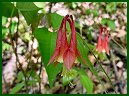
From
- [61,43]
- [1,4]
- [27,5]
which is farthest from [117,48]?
[61,43]

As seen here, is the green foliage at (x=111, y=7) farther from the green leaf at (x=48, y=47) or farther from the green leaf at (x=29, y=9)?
the green leaf at (x=48, y=47)

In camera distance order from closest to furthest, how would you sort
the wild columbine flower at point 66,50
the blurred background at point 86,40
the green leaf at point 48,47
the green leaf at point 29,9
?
the wild columbine flower at point 66,50
the green leaf at point 48,47
the green leaf at point 29,9
the blurred background at point 86,40

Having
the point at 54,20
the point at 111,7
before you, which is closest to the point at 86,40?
the point at 111,7

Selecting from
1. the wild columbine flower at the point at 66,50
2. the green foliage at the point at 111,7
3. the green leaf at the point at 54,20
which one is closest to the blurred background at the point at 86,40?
the green foliage at the point at 111,7

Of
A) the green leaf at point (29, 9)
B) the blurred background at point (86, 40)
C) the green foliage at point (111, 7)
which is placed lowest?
the blurred background at point (86, 40)

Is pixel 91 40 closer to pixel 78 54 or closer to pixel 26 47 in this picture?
pixel 26 47

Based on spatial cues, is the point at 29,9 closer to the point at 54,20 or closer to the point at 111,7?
the point at 54,20

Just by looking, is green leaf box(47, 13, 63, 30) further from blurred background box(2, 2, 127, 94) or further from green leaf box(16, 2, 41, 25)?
blurred background box(2, 2, 127, 94)

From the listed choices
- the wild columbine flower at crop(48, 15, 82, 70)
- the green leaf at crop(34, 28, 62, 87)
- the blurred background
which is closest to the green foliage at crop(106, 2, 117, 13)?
the blurred background
